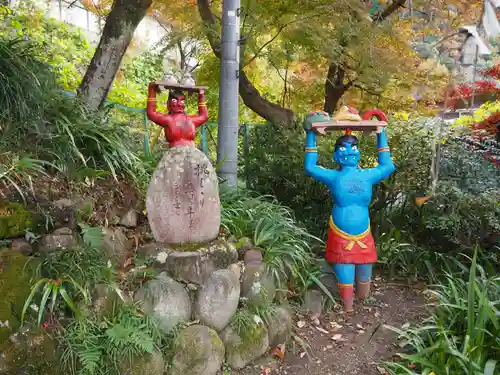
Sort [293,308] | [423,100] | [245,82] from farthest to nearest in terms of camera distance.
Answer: [423,100], [245,82], [293,308]

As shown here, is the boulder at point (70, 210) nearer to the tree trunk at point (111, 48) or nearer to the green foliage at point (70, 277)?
the green foliage at point (70, 277)

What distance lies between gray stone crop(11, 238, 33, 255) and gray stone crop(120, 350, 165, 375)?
1127 mm

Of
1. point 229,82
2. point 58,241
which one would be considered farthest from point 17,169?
point 229,82

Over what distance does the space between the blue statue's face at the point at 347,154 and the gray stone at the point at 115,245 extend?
86.4 inches

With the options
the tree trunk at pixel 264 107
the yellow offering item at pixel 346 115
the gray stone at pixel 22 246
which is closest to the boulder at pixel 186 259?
the gray stone at pixel 22 246

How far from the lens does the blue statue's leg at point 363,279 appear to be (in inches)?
178

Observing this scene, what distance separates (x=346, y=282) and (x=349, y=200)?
83 cm

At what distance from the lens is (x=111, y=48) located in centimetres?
462

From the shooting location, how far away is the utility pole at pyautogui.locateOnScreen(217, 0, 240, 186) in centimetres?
451

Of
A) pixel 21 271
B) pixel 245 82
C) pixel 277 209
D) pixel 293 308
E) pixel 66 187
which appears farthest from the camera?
pixel 245 82

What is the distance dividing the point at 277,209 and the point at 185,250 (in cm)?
183

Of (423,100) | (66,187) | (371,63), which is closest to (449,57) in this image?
(423,100)

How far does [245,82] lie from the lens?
6262 millimetres

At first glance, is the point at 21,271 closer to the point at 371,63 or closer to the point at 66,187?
the point at 66,187
